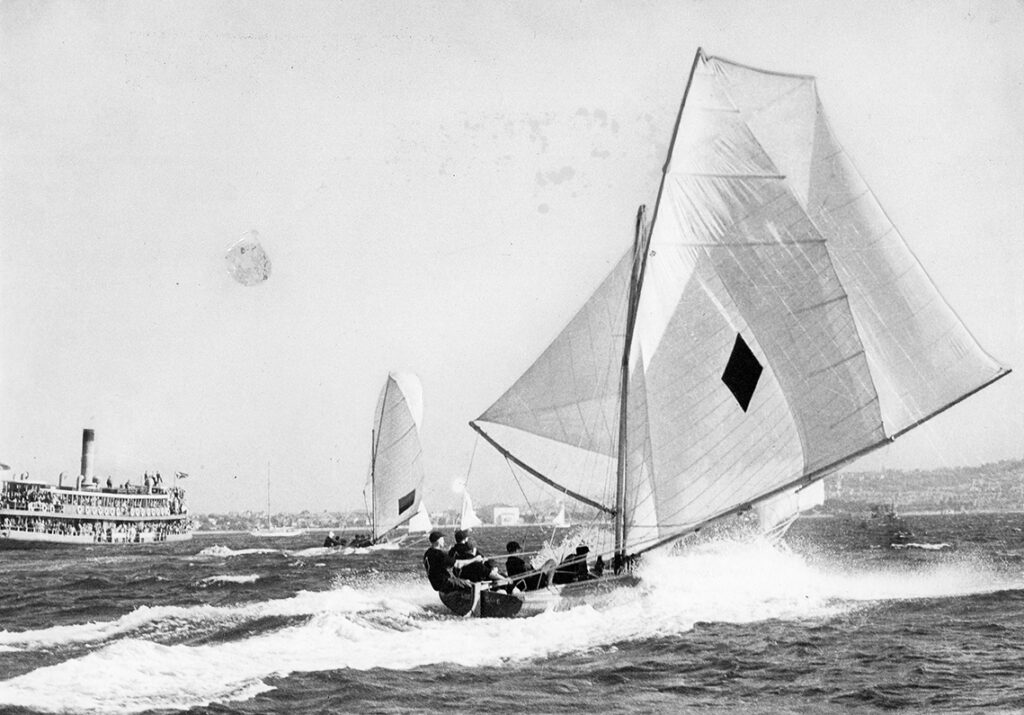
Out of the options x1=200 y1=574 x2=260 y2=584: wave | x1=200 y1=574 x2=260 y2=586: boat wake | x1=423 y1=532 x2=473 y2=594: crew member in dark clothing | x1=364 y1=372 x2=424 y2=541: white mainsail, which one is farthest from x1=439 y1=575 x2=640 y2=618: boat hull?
x1=364 y1=372 x2=424 y2=541: white mainsail

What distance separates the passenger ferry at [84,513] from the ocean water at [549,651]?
74.3 m

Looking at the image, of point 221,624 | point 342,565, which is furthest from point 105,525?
point 221,624

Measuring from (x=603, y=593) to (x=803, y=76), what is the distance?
44.3 ft

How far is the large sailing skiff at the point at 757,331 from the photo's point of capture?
2508cm

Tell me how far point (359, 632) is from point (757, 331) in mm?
12034

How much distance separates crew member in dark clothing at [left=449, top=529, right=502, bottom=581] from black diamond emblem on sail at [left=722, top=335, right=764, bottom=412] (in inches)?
284

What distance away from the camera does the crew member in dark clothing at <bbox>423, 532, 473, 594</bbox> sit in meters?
23.7

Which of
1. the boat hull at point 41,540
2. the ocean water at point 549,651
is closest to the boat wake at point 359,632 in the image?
the ocean water at point 549,651

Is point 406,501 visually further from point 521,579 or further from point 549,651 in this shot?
point 549,651

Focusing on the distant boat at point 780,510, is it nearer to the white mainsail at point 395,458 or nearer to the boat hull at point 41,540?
the white mainsail at point 395,458

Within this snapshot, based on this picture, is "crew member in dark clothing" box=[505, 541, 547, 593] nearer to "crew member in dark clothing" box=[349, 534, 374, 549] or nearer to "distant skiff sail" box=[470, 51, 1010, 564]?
"distant skiff sail" box=[470, 51, 1010, 564]

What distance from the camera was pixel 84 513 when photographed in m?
105

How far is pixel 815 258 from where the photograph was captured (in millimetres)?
25453

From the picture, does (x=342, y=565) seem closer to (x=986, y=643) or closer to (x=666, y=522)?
(x=666, y=522)
